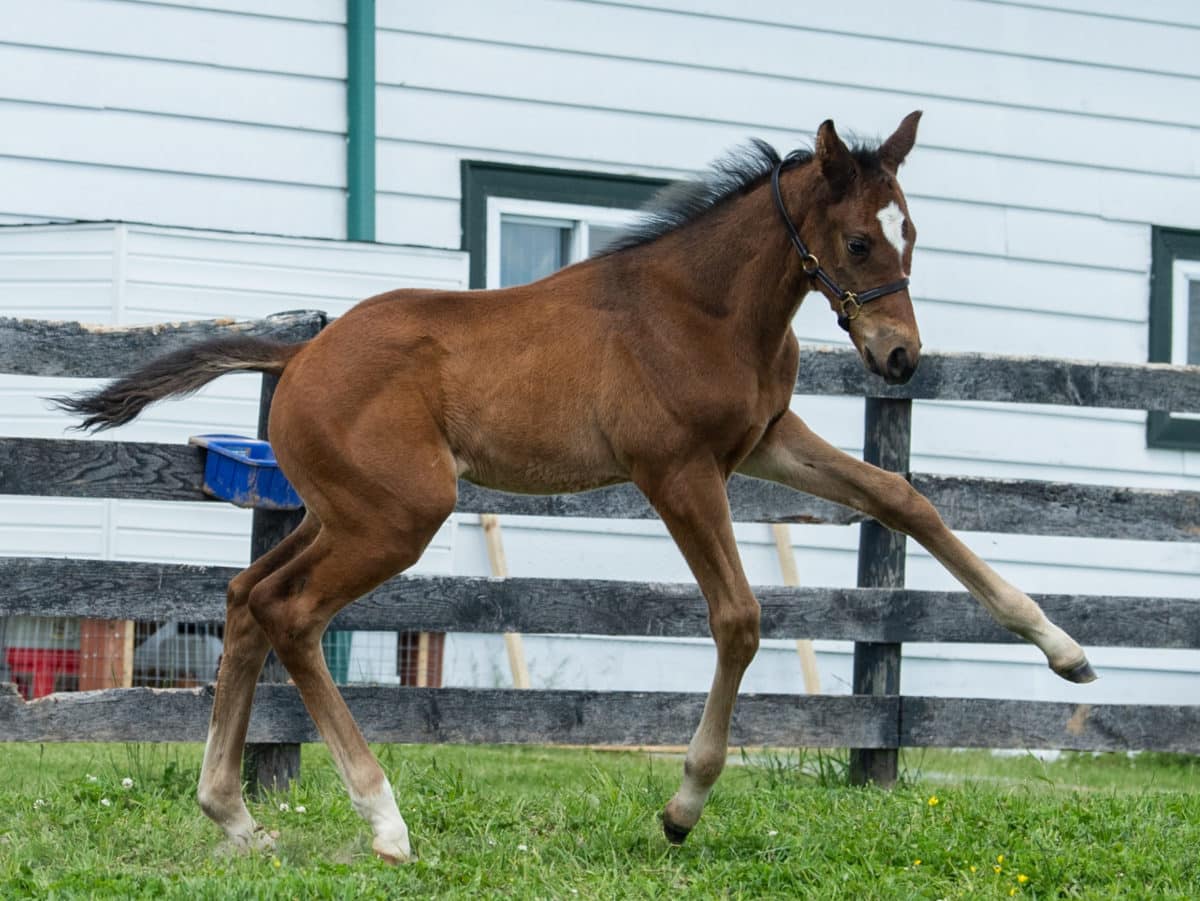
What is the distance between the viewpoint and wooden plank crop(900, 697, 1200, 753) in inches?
250

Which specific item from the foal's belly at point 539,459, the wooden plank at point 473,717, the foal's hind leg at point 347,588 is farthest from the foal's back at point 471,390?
the wooden plank at point 473,717

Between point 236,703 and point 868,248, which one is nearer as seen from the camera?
point 868,248

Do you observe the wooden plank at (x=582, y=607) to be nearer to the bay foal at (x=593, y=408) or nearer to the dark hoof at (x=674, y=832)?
the bay foal at (x=593, y=408)

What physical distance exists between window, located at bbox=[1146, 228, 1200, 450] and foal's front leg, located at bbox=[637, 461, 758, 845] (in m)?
5.68

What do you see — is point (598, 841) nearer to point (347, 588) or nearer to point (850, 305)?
point (347, 588)

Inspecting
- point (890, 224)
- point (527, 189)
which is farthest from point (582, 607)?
point (527, 189)

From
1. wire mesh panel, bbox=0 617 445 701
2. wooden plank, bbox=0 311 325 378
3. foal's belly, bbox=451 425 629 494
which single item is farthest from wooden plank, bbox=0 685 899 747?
wire mesh panel, bbox=0 617 445 701

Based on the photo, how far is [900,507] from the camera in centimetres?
486

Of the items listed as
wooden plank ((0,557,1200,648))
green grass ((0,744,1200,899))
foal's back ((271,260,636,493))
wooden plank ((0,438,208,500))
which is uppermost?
foal's back ((271,260,636,493))

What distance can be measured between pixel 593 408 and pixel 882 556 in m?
2.11

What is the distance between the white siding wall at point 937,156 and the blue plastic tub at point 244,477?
288cm

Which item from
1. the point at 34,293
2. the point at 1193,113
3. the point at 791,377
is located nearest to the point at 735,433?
the point at 791,377

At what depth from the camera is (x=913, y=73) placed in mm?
9344

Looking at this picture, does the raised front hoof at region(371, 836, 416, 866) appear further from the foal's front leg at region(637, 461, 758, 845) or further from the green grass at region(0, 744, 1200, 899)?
the foal's front leg at region(637, 461, 758, 845)
